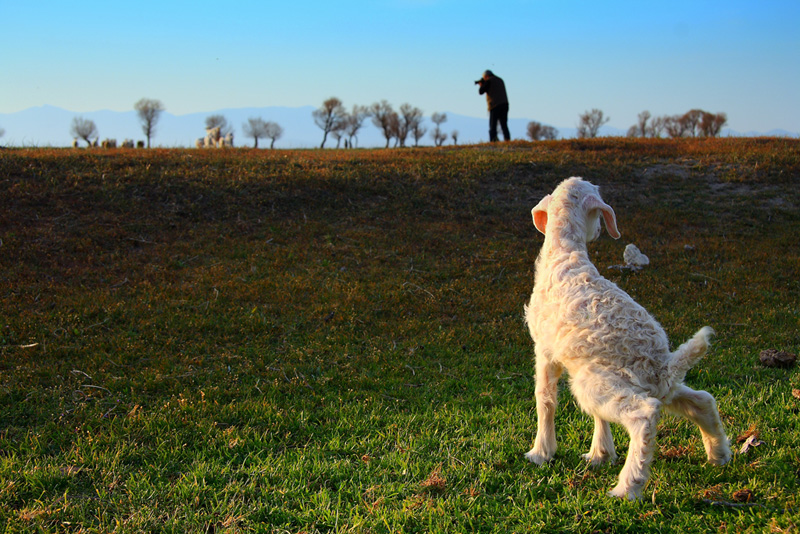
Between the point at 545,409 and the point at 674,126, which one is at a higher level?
the point at 674,126

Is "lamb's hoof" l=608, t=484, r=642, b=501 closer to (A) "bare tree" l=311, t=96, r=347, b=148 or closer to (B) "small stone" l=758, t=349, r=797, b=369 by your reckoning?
(B) "small stone" l=758, t=349, r=797, b=369

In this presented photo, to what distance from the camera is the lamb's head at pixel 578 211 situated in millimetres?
4512

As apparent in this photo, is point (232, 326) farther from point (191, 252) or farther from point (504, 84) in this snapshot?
point (504, 84)

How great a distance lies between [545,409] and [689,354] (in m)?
1.17

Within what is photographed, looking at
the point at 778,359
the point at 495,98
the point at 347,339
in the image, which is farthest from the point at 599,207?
the point at 495,98

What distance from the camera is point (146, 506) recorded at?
366cm

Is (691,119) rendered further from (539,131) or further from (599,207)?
(599,207)

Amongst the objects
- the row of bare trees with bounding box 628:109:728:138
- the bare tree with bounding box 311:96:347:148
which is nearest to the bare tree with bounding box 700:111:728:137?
the row of bare trees with bounding box 628:109:728:138

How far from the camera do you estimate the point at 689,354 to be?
3.50m

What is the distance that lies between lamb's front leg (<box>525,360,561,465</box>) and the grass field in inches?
4.8

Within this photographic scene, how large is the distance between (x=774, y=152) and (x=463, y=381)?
13328mm

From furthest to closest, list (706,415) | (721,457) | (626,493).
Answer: (721,457) → (706,415) → (626,493)

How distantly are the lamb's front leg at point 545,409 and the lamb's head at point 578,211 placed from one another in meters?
1.09

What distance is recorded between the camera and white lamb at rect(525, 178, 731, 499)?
3.54m
